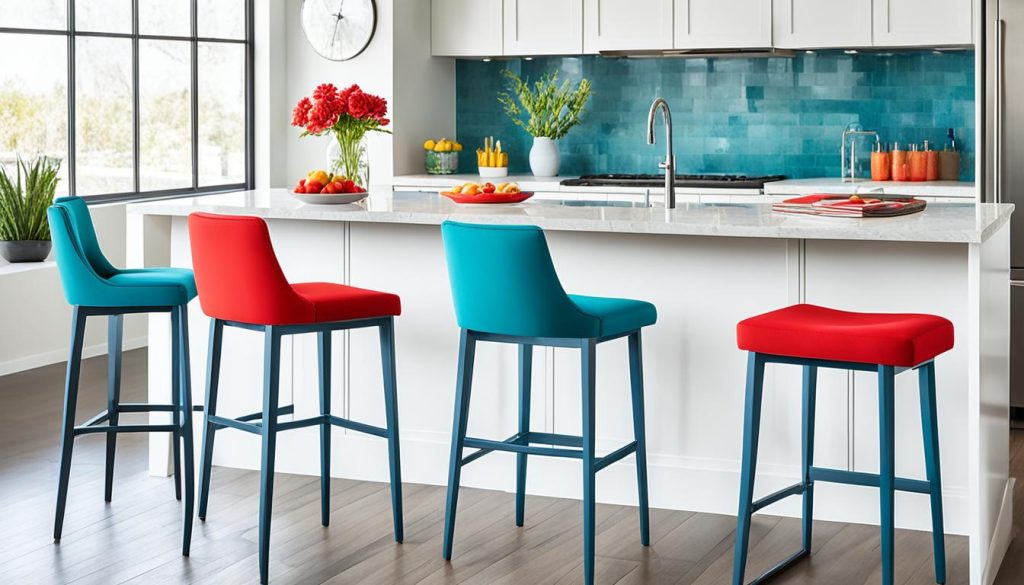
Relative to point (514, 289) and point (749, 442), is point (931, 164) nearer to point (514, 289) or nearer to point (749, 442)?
point (749, 442)

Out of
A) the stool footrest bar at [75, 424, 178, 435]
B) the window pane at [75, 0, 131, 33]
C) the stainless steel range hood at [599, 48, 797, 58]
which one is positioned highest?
the window pane at [75, 0, 131, 33]

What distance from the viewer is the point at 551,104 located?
7.27 m

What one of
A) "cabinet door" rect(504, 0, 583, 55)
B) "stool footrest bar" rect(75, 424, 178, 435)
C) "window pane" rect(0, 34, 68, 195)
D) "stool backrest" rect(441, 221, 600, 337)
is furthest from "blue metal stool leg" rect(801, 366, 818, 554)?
"window pane" rect(0, 34, 68, 195)

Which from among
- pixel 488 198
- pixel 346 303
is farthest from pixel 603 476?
pixel 346 303

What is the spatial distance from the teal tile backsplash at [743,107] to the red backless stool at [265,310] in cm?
376

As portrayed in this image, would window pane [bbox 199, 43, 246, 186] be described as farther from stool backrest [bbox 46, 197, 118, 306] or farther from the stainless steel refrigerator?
the stainless steel refrigerator

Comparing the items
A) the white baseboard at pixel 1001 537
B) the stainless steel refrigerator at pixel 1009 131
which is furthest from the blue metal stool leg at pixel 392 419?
the stainless steel refrigerator at pixel 1009 131

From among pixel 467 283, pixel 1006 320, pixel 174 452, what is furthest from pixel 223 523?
pixel 1006 320

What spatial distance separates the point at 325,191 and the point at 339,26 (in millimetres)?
3172

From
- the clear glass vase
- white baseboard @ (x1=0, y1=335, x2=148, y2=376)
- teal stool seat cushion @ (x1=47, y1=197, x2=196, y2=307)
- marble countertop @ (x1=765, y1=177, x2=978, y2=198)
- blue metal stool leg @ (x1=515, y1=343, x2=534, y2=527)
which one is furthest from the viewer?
white baseboard @ (x1=0, y1=335, x2=148, y2=376)

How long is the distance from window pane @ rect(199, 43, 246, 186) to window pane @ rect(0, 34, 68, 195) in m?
0.94

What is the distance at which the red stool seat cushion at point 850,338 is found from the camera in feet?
10.0

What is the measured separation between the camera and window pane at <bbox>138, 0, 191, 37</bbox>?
7.02 m

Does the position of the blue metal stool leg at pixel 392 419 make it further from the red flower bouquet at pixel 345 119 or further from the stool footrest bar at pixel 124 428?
the red flower bouquet at pixel 345 119
